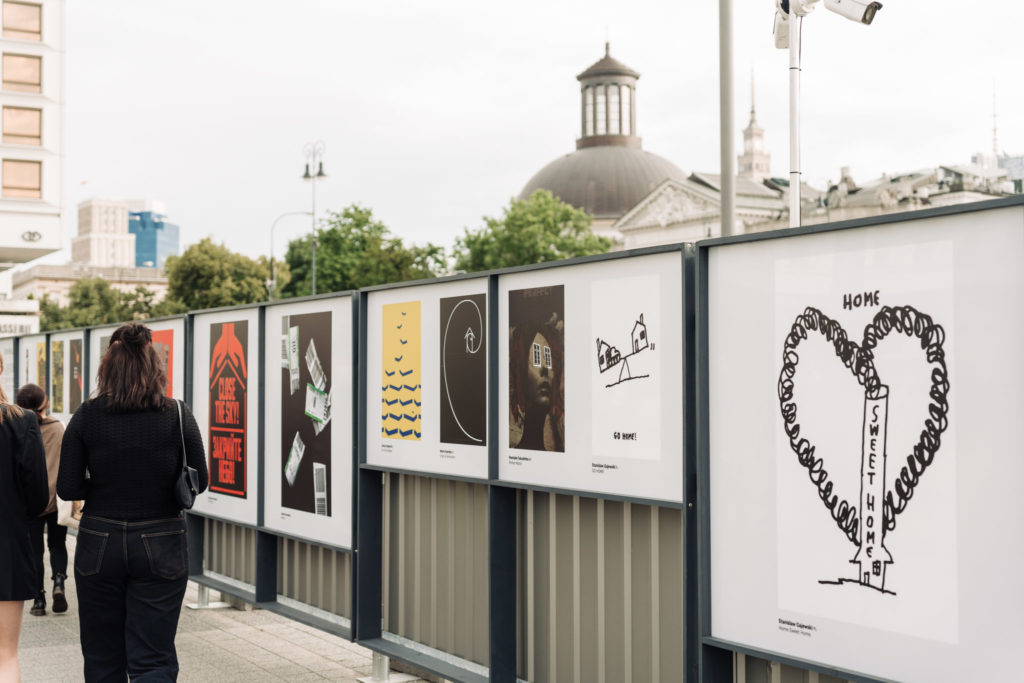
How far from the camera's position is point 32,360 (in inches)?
509

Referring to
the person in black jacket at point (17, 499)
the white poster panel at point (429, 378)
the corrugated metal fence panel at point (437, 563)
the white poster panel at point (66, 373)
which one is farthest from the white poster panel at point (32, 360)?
the person in black jacket at point (17, 499)

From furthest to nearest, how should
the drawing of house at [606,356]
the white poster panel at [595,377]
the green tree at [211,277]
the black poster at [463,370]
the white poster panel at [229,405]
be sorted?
the green tree at [211,277] → the white poster panel at [229,405] → the black poster at [463,370] → the drawing of house at [606,356] → the white poster panel at [595,377]

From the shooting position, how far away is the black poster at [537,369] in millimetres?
4711

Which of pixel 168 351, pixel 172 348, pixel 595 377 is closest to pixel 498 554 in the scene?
pixel 595 377

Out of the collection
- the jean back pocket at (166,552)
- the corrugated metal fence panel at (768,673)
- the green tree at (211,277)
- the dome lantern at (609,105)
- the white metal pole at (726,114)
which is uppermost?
the dome lantern at (609,105)

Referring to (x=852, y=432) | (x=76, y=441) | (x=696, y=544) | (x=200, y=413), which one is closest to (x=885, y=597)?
(x=852, y=432)

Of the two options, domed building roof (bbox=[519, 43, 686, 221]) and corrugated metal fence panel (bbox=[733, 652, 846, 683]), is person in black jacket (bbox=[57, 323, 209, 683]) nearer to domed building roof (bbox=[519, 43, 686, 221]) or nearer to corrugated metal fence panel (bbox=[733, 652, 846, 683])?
corrugated metal fence panel (bbox=[733, 652, 846, 683])

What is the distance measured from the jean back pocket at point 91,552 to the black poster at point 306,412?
2012mm

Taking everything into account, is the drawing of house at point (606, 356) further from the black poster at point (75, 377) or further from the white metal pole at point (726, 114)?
the black poster at point (75, 377)

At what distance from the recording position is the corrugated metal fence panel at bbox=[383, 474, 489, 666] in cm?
534

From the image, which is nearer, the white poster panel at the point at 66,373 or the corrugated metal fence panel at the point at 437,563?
the corrugated metal fence panel at the point at 437,563

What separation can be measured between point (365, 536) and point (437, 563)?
614mm

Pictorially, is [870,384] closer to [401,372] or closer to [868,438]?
[868,438]

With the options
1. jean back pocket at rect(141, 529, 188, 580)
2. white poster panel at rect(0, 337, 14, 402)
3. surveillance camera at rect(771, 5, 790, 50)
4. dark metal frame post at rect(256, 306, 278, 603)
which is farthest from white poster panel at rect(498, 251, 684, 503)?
white poster panel at rect(0, 337, 14, 402)
